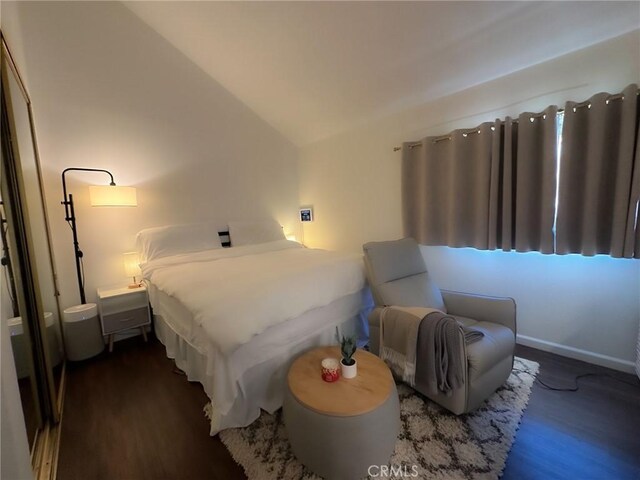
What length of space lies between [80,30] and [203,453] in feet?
12.3

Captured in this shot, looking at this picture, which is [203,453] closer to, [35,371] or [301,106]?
[35,371]

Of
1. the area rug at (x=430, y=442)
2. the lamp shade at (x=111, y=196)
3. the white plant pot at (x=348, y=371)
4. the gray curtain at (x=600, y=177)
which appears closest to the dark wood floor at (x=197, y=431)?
the area rug at (x=430, y=442)

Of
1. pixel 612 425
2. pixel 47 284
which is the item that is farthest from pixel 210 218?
pixel 612 425

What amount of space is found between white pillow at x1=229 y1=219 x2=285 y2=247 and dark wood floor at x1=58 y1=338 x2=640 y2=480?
1.74 meters

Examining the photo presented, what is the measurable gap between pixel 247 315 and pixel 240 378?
15.0 inches

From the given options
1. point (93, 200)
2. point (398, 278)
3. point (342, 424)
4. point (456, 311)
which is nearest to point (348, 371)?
point (342, 424)

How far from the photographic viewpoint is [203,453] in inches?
53.9

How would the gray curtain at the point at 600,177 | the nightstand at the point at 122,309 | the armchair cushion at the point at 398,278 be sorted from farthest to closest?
the nightstand at the point at 122,309 < the armchair cushion at the point at 398,278 < the gray curtain at the point at 600,177

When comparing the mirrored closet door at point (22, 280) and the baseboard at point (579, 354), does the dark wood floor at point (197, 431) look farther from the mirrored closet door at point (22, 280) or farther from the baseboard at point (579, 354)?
the mirrored closet door at point (22, 280)

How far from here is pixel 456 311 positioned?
79.0 inches

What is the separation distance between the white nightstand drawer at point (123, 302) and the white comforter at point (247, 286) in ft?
0.74

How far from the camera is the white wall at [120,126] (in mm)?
2377

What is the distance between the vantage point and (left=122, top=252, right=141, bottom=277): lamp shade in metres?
2.74

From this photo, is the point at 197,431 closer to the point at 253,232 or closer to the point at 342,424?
the point at 342,424
